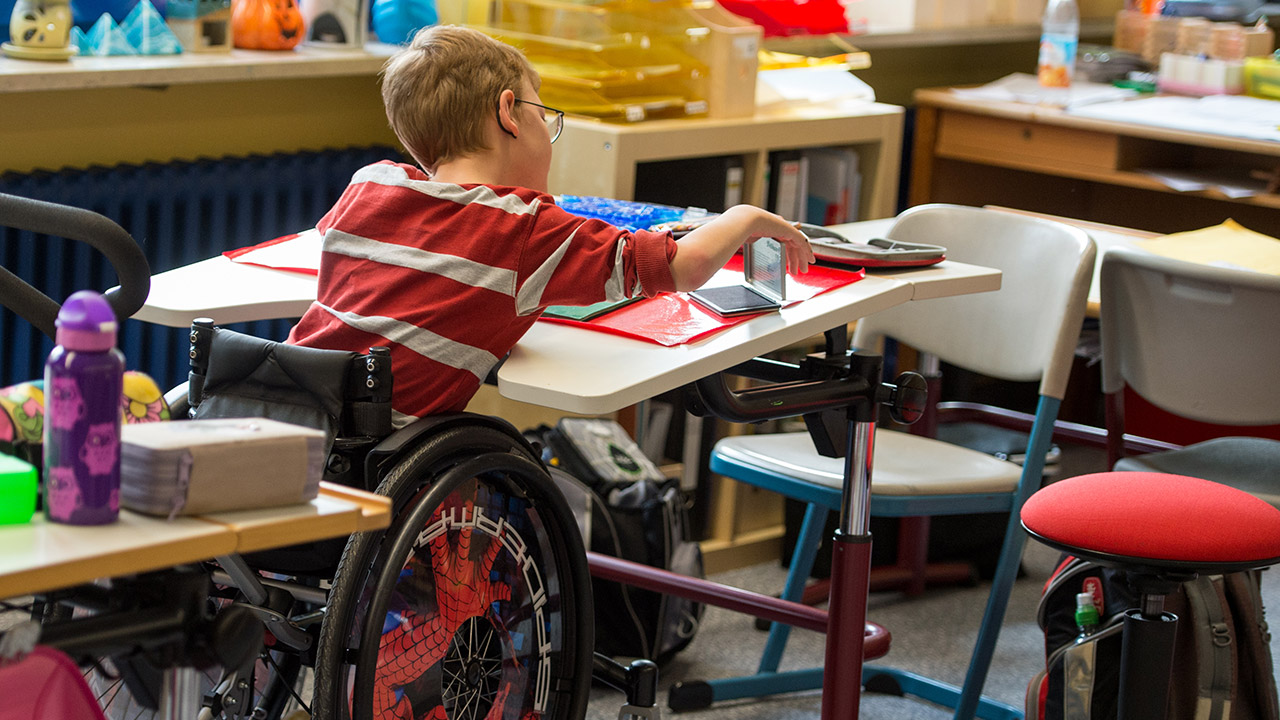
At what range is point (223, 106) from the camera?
2.60m

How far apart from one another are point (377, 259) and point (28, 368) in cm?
111

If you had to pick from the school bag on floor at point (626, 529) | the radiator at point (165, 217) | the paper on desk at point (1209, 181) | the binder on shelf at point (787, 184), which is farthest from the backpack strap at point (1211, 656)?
the radiator at point (165, 217)

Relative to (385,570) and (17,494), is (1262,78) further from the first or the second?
(17,494)

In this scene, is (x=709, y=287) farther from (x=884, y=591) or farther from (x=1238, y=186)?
(x=1238, y=186)

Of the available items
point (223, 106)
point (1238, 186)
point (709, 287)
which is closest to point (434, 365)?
point (709, 287)

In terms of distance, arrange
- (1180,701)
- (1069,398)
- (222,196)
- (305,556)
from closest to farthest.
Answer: (305,556) → (1180,701) → (222,196) → (1069,398)

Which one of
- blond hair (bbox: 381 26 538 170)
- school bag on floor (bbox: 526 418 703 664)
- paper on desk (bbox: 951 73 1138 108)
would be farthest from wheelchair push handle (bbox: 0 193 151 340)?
paper on desk (bbox: 951 73 1138 108)

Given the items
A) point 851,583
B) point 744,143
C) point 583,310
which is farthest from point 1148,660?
point 744,143

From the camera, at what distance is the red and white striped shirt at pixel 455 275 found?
142 cm

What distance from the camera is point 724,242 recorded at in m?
1.51

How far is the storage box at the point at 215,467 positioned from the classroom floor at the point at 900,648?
129 centimetres

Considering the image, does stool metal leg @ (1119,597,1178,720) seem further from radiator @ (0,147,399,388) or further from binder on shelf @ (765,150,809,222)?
radiator @ (0,147,399,388)

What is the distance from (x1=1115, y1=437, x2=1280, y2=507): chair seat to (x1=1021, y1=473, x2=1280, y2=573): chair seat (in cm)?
49

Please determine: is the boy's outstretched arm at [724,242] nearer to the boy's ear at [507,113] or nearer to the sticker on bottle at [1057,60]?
the boy's ear at [507,113]
